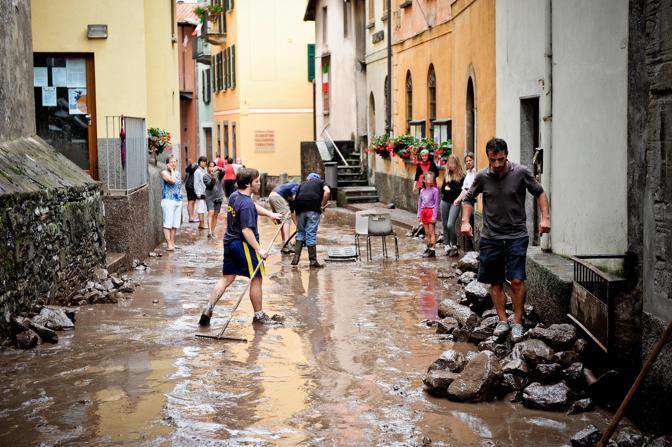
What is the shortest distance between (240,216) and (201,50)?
44.3m

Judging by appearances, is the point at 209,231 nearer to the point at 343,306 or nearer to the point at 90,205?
the point at 90,205

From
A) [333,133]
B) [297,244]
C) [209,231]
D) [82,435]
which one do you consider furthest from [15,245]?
[333,133]

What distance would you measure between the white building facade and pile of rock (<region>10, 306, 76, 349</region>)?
5.24 metres

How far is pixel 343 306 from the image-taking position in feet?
43.6

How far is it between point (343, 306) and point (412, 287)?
177 centimetres

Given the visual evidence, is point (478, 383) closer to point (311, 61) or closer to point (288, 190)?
point (288, 190)

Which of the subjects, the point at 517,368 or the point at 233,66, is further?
the point at 233,66

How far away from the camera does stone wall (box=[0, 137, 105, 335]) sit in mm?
10734

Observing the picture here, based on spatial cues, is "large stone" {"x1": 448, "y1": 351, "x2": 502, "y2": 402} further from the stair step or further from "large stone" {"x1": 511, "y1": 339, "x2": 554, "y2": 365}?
the stair step

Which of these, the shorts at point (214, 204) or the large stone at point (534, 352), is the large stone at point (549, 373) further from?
the shorts at point (214, 204)

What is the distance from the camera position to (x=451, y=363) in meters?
9.06

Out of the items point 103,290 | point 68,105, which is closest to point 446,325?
point 103,290

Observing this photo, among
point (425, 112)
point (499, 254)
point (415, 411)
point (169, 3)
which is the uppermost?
point (169, 3)

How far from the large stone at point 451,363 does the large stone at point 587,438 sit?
6.48ft
